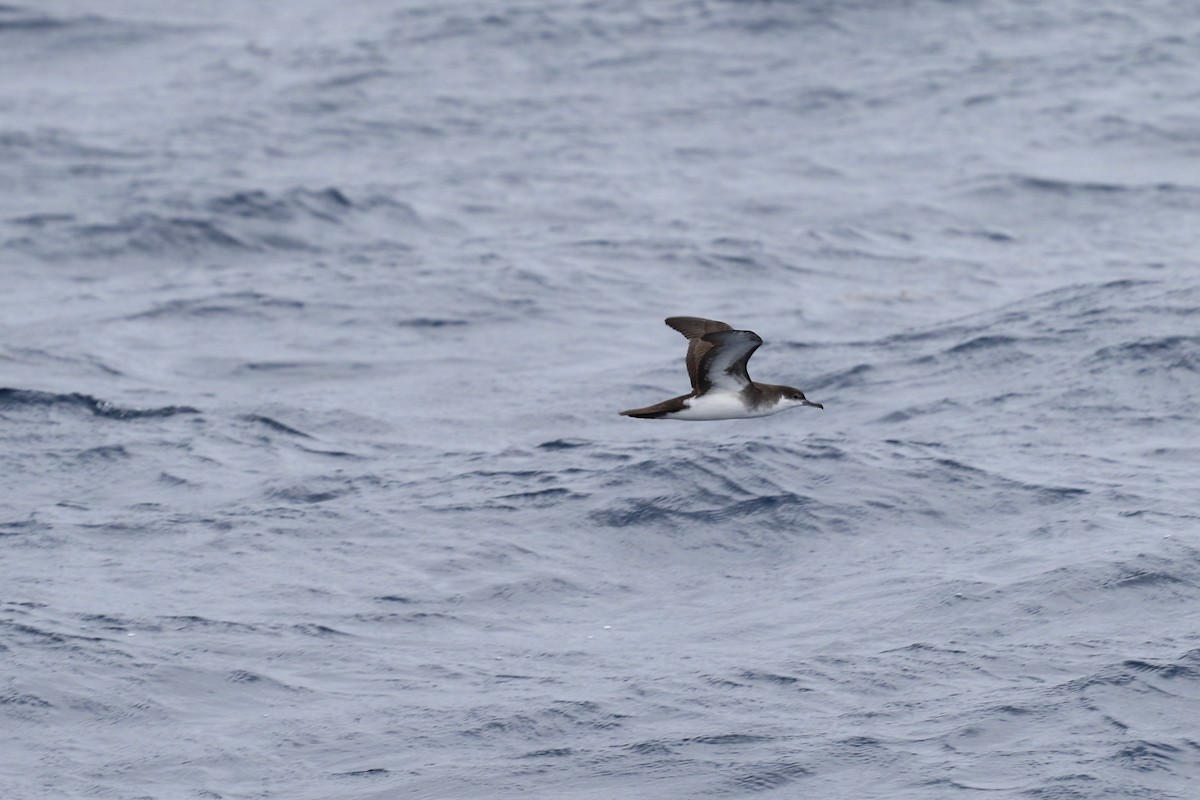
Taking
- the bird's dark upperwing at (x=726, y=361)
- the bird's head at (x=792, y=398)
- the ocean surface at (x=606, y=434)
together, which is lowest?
the ocean surface at (x=606, y=434)

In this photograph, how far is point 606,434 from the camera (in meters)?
16.7

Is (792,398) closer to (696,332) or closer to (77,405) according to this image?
(696,332)

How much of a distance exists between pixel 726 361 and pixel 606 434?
4.17 m

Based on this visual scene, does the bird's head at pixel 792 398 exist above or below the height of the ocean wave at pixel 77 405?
A: above

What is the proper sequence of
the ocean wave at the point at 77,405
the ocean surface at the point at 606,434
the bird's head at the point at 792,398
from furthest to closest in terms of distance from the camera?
the ocean wave at the point at 77,405 → the bird's head at the point at 792,398 → the ocean surface at the point at 606,434

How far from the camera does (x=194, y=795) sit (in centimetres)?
1058

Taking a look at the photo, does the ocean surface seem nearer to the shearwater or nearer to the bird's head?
the bird's head

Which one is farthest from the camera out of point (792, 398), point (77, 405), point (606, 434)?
point (77, 405)

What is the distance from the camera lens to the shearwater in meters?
12.3

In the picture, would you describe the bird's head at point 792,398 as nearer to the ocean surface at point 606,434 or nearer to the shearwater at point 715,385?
the shearwater at point 715,385

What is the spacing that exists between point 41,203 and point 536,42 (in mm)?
11156

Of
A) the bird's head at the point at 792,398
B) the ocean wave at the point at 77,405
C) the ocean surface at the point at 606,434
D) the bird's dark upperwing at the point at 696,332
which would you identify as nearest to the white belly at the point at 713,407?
the bird's dark upperwing at the point at 696,332

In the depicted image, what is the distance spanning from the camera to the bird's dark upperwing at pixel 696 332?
39.3 ft

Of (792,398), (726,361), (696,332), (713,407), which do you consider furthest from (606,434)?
(696,332)
